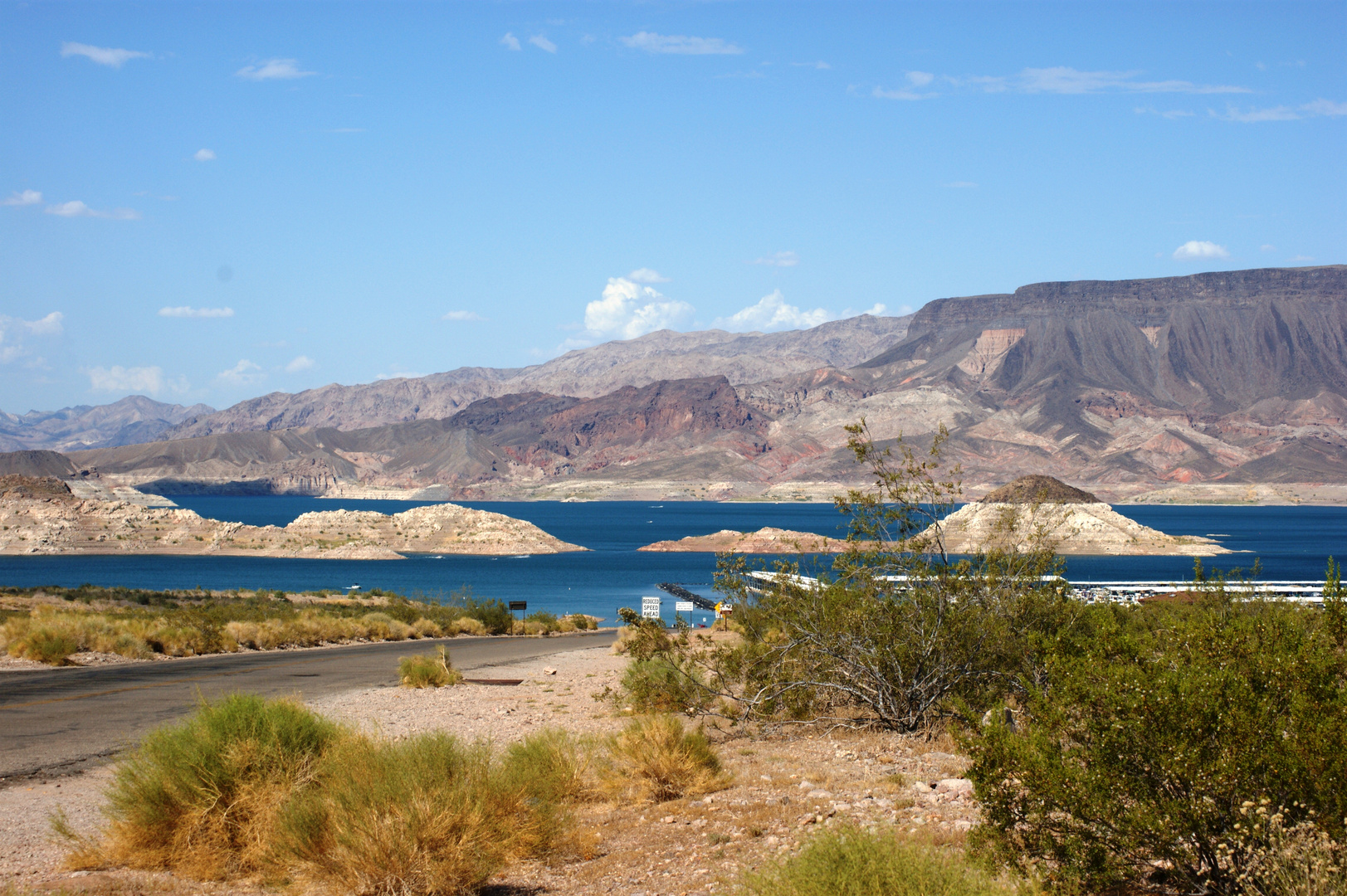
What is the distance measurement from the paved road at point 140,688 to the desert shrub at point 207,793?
0.53 metres

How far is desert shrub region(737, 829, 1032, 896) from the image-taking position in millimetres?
5125

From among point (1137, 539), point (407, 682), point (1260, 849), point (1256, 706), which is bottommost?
point (1137, 539)

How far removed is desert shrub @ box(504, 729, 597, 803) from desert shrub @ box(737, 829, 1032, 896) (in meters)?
3.77

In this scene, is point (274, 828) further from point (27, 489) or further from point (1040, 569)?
point (27, 489)

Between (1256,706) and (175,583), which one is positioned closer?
(1256,706)

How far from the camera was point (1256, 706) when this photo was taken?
5426 mm

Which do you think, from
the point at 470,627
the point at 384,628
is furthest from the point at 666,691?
the point at 470,627

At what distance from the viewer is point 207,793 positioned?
818 cm

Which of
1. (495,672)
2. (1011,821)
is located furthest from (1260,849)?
(495,672)

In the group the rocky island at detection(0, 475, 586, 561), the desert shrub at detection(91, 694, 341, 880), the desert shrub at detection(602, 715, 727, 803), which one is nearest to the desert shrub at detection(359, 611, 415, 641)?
the desert shrub at detection(602, 715, 727, 803)

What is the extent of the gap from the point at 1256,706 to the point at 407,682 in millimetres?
16772

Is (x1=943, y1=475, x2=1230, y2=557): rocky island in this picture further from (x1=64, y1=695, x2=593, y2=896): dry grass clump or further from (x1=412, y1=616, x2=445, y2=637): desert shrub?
(x1=64, y1=695, x2=593, y2=896): dry grass clump

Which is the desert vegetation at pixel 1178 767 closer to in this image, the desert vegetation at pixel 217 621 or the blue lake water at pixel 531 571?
the desert vegetation at pixel 217 621

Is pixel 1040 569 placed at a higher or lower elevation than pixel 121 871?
higher
